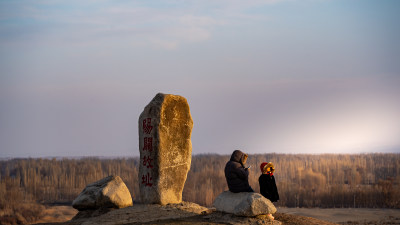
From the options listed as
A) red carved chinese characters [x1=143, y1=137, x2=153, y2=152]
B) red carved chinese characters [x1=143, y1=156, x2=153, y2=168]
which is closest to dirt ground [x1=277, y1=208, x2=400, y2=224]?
red carved chinese characters [x1=143, y1=156, x2=153, y2=168]

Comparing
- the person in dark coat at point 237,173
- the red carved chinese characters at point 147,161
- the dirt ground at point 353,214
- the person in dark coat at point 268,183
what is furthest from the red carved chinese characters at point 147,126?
the dirt ground at point 353,214

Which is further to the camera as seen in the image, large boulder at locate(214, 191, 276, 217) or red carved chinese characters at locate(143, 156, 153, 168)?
red carved chinese characters at locate(143, 156, 153, 168)

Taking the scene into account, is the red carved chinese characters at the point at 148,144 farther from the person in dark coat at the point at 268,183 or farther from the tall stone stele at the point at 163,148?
the person in dark coat at the point at 268,183

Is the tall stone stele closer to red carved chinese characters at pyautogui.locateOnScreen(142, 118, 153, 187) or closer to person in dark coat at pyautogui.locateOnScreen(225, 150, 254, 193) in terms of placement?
red carved chinese characters at pyautogui.locateOnScreen(142, 118, 153, 187)

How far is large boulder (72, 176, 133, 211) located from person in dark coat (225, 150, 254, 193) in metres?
4.53

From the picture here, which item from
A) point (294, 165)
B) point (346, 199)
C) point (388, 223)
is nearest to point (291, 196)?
point (346, 199)

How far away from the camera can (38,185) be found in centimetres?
3319

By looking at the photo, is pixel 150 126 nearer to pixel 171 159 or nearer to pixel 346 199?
pixel 171 159

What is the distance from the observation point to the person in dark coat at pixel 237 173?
13812 millimetres

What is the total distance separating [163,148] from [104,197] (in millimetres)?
2780

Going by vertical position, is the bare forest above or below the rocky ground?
below

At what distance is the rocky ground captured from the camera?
44.8ft

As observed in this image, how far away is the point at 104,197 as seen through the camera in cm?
1655

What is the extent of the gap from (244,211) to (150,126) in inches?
173
